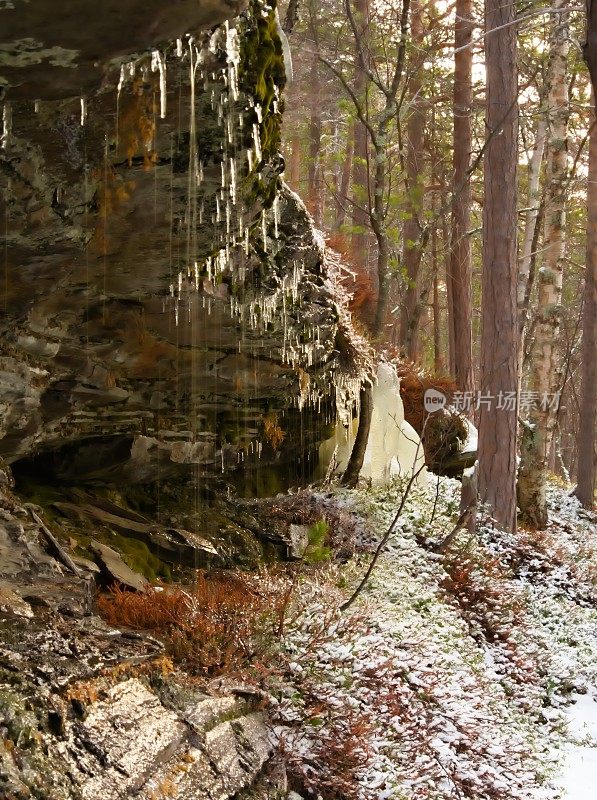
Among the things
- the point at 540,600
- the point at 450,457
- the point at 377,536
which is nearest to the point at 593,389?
the point at 450,457

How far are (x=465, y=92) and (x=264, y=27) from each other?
1311 cm

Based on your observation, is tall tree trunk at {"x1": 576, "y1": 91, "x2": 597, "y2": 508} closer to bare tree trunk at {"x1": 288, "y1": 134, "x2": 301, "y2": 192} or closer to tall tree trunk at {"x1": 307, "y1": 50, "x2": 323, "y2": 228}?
tall tree trunk at {"x1": 307, "y1": 50, "x2": 323, "y2": 228}

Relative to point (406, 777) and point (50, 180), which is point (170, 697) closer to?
point (406, 777)

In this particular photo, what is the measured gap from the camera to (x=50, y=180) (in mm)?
4578

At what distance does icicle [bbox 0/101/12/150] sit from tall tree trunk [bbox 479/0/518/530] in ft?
27.3

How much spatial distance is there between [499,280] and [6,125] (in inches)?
341

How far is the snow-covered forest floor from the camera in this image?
5.39m

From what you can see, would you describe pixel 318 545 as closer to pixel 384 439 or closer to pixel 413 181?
pixel 384 439

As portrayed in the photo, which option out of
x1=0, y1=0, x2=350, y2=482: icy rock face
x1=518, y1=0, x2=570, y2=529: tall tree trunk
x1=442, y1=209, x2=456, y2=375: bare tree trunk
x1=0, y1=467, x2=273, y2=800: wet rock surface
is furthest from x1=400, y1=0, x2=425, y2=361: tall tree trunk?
x1=0, y1=467, x2=273, y2=800: wet rock surface

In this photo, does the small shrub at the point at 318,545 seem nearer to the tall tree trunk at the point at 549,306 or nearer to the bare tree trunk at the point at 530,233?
the tall tree trunk at the point at 549,306

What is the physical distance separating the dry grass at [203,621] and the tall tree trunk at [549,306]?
778 centimetres

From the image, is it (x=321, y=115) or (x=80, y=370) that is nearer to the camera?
(x=80, y=370)

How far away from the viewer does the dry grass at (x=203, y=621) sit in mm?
5316

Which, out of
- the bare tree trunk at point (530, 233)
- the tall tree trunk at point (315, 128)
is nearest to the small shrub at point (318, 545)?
the bare tree trunk at point (530, 233)
